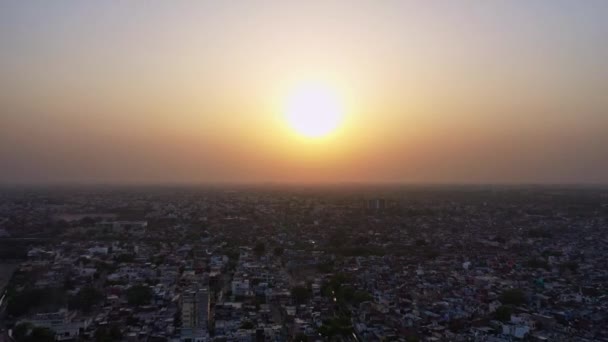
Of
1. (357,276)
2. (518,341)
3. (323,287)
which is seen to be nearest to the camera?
(518,341)

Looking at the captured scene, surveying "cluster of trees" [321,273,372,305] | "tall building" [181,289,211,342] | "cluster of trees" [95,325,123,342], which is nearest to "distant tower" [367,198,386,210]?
"cluster of trees" [321,273,372,305]

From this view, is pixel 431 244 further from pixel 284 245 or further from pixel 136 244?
pixel 136 244

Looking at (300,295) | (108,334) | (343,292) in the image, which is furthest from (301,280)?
(108,334)

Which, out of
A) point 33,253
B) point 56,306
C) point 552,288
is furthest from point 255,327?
point 33,253

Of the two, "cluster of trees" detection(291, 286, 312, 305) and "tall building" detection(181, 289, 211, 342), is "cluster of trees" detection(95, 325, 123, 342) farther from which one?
"cluster of trees" detection(291, 286, 312, 305)

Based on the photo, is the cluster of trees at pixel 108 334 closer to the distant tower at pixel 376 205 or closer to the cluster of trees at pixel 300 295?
→ the cluster of trees at pixel 300 295

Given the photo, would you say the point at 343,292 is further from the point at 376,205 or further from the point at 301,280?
the point at 376,205
